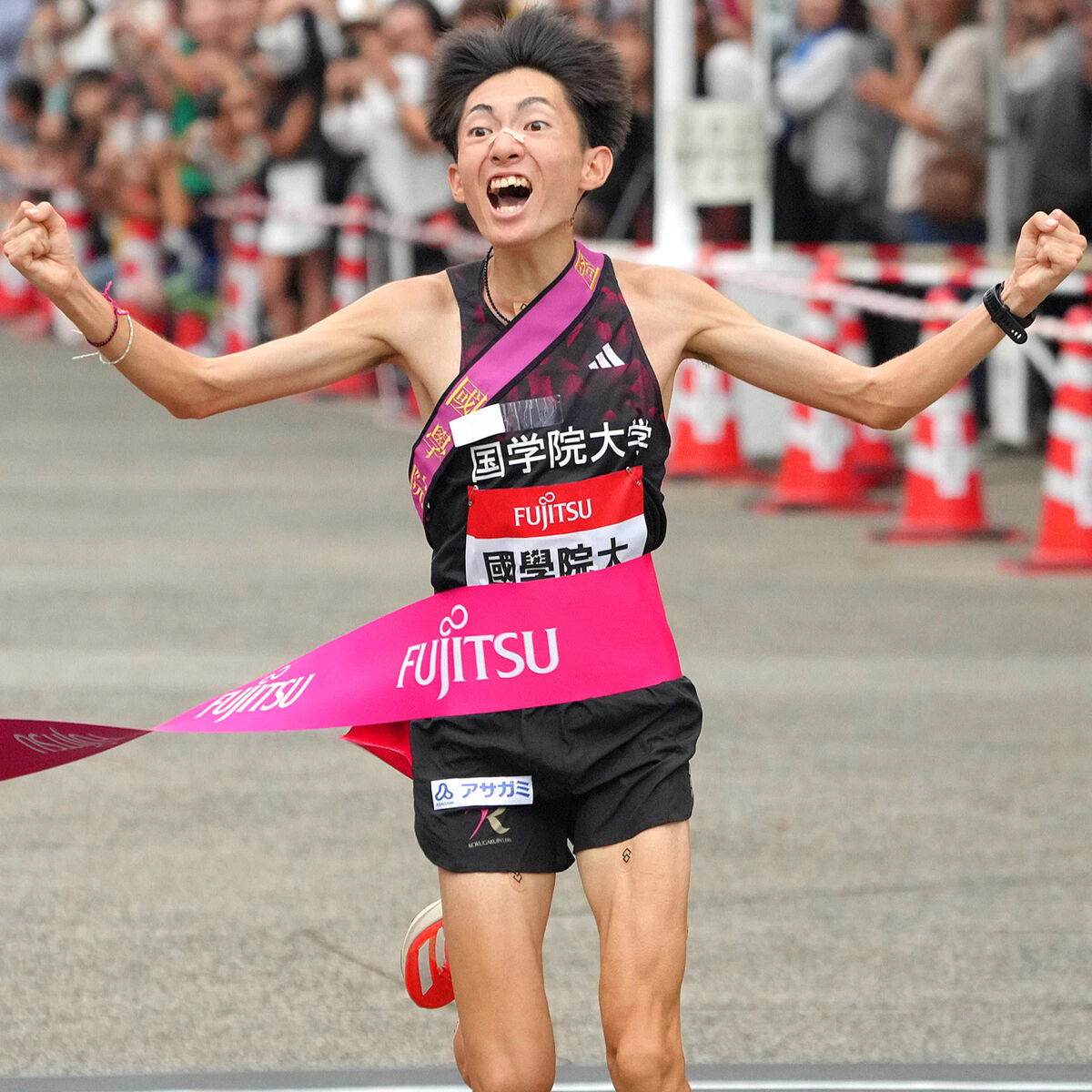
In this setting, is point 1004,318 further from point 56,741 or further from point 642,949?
point 56,741

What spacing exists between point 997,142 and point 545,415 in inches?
435

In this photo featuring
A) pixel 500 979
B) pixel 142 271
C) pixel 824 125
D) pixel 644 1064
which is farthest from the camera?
pixel 142 271

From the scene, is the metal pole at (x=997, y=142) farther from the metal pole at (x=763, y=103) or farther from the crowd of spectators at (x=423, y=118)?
the metal pole at (x=763, y=103)

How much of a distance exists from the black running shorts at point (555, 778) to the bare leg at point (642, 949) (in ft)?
0.13

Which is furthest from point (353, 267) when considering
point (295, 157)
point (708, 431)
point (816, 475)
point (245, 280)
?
point (816, 475)

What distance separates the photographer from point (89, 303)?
4086 millimetres

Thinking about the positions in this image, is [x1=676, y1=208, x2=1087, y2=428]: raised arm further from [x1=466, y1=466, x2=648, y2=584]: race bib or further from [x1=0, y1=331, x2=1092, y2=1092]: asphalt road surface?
[x1=0, y1=331, x2=1092, y2=1092]: asphalt road surface

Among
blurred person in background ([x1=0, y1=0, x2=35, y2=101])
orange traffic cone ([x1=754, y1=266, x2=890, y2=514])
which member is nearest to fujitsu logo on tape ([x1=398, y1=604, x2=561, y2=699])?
orange traffic cone ([x1=754, y1=266, x2=890, y2=514])

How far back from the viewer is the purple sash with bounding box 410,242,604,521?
4.18m

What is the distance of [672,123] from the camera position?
590 inches

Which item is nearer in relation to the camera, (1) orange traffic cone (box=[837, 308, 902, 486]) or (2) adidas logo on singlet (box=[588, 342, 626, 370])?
(2) adidas logo on singlet (box=[588, 342, 626, 370])

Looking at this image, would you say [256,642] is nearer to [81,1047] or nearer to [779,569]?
[779,569]

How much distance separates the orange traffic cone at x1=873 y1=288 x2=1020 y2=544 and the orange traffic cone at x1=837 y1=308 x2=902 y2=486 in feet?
4.28

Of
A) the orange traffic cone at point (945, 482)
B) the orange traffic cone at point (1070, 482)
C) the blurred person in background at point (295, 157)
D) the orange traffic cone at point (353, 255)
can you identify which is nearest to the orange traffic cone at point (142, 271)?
the blurred person in background at point (295, 157)
